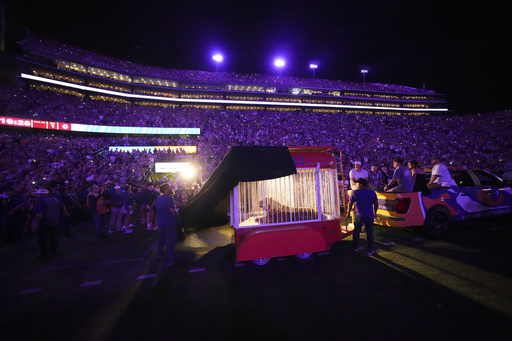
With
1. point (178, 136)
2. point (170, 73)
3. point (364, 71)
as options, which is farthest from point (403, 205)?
point (364, 71)

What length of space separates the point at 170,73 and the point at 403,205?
45.8 meters

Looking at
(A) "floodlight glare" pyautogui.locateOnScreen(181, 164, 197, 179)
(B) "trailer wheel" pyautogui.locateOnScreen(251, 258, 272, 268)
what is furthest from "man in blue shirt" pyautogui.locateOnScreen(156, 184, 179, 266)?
(A) "floodlight glare" pyautogui.locateOnScreen(181, 164, 197, 179)

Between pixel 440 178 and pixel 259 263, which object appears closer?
pixel 259 263

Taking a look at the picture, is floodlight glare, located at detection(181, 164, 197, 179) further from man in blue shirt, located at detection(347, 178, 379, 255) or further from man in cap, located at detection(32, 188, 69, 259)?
man in blue shirt, located at detection(347, 178, 379, 255)

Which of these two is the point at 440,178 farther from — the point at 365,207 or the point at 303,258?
→ the point at 303,258

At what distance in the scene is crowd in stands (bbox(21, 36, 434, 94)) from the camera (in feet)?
100

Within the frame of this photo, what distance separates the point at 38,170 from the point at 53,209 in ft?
34.6

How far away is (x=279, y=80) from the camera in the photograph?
159ft

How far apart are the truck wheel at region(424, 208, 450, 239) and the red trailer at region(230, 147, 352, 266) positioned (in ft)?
9.15

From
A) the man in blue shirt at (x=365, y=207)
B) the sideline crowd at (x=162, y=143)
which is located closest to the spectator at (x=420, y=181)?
the man in blue shirt at (x=365, y=207)

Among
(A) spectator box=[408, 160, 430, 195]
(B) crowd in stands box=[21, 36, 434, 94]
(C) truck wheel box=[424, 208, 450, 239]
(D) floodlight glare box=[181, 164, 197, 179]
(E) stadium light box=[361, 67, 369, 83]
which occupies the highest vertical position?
(E) stadium light box=[361, 67, 369, 83]

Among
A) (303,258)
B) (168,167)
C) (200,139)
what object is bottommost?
(303,258)

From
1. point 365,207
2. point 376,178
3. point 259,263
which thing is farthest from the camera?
point 376,178

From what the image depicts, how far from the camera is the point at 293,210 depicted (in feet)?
14.4
